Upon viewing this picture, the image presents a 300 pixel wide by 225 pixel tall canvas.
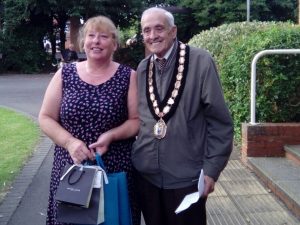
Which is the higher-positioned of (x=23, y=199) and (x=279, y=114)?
(x=279, y=114)

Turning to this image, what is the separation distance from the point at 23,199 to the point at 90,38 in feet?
10.5

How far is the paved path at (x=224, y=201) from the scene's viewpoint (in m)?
4.85

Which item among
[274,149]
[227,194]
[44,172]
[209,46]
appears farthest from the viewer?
[209,46]

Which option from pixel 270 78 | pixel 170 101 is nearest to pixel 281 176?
pixel 270 78

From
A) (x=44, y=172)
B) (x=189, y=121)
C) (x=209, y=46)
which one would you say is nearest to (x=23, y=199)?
(x=44, y=172)

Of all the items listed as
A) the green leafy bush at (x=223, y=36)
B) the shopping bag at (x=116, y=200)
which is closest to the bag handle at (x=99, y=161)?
the shopping bag at (x=116, y=200)

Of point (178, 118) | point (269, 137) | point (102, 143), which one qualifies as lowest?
point (269, 137)

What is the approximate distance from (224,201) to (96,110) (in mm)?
2701

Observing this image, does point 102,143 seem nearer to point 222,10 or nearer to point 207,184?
point 207,184

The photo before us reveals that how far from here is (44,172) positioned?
22.7 ft

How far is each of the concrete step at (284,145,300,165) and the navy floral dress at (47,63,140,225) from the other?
3.44m

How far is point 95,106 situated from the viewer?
10.0 feet

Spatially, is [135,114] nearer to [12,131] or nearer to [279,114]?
[279,114]

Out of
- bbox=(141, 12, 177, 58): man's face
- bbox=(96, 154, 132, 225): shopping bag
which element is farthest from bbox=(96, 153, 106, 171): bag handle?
bbox=(141, 12, 177, 58): man's face
